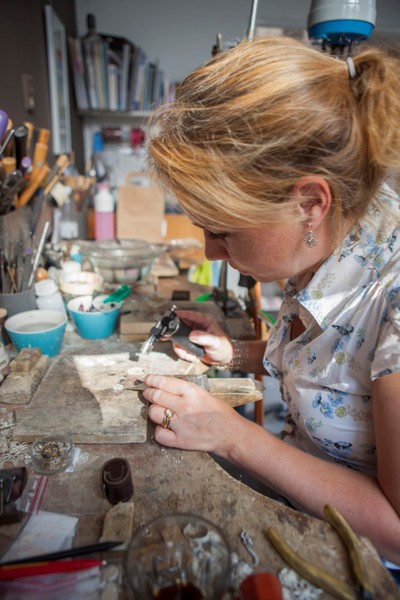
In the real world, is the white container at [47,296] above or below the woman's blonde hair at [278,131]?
below

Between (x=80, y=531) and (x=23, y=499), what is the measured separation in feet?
0.37

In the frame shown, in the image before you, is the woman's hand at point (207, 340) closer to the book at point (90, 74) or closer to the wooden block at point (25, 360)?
the wooden block at point (25, 360)

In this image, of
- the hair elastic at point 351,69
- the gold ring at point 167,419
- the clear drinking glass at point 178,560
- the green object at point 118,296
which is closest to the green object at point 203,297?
the green object at point 118,296

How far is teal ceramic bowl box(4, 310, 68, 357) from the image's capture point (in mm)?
959

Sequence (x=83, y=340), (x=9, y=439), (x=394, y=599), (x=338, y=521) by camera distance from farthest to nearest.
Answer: (x=83, y=340), (x=9, y=439), (x=338, y=521), (x=394, y=599)

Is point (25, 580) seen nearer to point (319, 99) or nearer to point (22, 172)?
point (319, 99)

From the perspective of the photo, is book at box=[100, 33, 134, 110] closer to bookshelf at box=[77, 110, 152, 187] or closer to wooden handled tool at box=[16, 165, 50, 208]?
bookshelf at box=[77, 110, 152, 187]

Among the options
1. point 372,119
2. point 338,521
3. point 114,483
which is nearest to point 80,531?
point 114,483

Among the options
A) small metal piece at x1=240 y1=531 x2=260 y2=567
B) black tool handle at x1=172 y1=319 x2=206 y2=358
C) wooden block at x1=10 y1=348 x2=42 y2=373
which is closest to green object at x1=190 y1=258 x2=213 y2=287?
black tool handle at x1=172 y1=319 x2=206 y2=358

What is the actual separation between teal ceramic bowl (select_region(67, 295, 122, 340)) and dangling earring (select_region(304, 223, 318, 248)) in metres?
0.60

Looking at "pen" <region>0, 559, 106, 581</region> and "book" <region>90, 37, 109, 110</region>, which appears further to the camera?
"book" <region>90, 37, 109, 110</region>

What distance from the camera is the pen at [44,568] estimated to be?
17.7 inches

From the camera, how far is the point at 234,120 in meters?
0.62

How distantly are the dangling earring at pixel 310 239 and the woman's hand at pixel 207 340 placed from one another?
1.24ft
